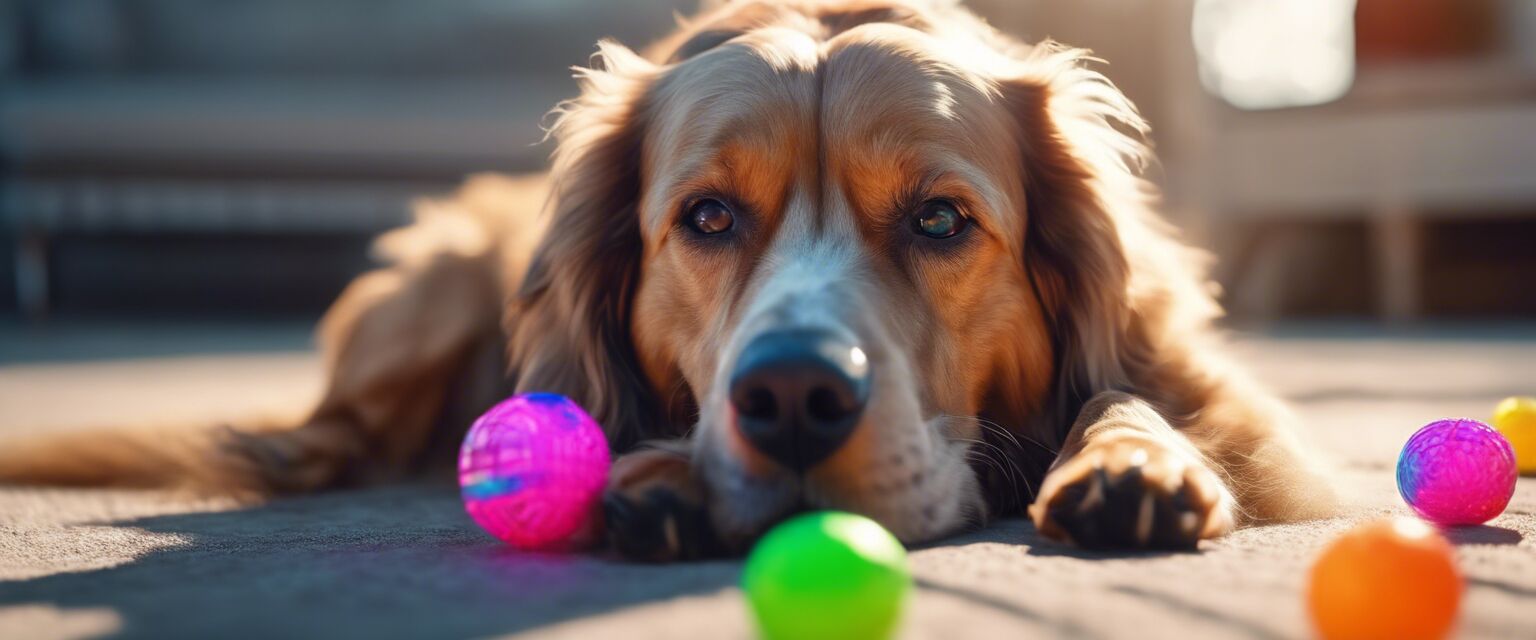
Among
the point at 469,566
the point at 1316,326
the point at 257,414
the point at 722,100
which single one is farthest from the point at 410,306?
the point at 1316,326

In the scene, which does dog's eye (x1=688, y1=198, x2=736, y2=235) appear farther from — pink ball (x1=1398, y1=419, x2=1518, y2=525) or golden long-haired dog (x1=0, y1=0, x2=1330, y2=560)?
pink ball (x1=1398, y1=419, x2=1518, y2=525)

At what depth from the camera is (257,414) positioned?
13.4 ft

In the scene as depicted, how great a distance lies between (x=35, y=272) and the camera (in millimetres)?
11961

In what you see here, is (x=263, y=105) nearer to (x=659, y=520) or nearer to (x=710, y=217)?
(x=710, y=217)

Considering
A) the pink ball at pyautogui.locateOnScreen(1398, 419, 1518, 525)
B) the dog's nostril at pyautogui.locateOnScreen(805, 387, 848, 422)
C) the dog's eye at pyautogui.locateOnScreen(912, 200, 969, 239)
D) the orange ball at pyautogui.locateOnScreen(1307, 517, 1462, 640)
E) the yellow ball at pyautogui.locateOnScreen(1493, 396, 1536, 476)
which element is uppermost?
the dog's eye at pyautogui.locateOnScreen(912, 200, 969, 239)

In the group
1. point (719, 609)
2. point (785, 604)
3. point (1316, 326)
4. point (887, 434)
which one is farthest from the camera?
point (1316, 326)

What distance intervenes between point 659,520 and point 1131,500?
743 mm

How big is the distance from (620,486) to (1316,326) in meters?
9.39

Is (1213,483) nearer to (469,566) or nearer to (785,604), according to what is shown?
(785,604)

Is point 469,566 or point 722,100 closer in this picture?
point 469,566

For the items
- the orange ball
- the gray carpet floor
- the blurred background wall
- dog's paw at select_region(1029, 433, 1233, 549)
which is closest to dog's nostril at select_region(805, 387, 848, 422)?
the gray carpet floor

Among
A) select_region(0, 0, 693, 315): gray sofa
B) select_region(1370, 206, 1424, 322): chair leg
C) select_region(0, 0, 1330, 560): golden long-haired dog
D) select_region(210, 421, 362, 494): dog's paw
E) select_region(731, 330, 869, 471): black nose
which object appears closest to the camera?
select_region(731, 330, 869, 471): black nose

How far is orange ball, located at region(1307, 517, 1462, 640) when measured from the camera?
1398mm

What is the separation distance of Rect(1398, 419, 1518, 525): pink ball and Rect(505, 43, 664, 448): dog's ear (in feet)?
5.44
